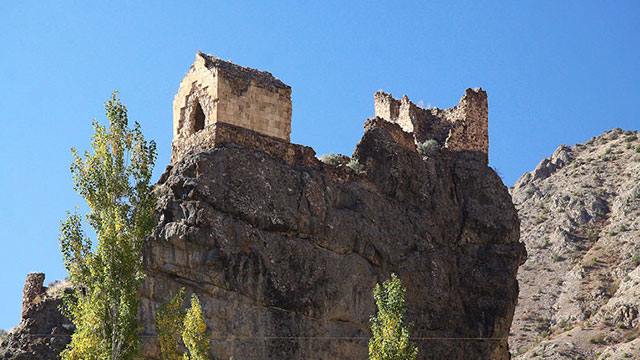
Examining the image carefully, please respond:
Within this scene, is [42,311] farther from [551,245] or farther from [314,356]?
[551,245]

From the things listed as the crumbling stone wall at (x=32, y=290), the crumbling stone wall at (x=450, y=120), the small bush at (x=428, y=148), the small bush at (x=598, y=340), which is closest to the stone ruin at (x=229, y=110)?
the crumbling stone wall at (x=32, y=290)

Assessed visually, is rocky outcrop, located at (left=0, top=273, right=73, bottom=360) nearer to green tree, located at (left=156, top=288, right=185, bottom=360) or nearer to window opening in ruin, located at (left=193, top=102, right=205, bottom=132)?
window opening in ruin, located at (left=193, top=102, right=205, bottom=132)

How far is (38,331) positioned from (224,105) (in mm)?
11180

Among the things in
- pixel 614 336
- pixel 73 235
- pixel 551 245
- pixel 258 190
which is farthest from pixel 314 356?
pixel 551 245

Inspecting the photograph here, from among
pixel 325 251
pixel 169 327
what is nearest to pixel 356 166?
pixel 325 251

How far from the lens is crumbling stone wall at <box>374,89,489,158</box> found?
48.9 meters

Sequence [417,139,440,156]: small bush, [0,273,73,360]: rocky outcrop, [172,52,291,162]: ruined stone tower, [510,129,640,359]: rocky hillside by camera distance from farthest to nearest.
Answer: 1. [510,129,640,359]: rocky hillside
2. [417,139,440,156]: small bush
3. [0,273,73,360]: rocky outcrop
4. [172,52,291,162]: ruined stone tower

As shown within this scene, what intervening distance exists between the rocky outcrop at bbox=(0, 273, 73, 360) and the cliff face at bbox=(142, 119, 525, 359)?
23.0 feet

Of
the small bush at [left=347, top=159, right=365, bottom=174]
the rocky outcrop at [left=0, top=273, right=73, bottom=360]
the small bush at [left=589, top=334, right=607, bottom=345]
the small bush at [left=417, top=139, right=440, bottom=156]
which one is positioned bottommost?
the rocky outcrop at [left=0, top=273, right=73, bottom=360]

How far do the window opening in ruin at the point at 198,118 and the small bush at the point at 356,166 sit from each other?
624 centimetres

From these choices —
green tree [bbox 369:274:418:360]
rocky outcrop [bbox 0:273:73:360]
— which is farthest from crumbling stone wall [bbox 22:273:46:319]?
green tree [bbox 369:274:418:360]

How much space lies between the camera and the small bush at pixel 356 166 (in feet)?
142

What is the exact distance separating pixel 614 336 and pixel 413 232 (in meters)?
27.1

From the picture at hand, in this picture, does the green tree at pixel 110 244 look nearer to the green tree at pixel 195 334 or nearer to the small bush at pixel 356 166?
the green tree at pixel 195 334
